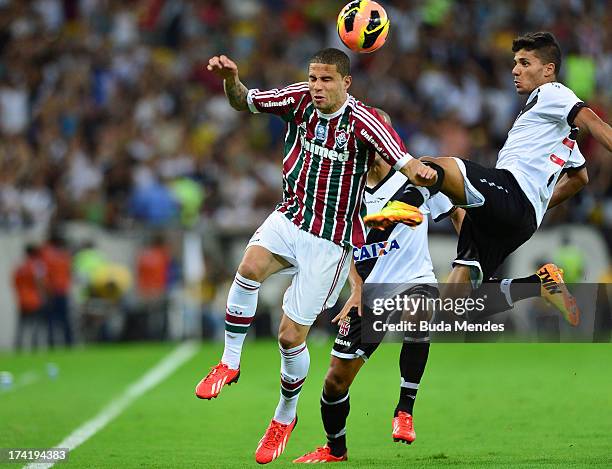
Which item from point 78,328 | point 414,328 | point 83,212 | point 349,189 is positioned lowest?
point 78,328

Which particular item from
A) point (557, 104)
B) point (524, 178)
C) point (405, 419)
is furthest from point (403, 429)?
point (557, 104)

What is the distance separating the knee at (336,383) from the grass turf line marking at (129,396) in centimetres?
196

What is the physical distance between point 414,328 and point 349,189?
1189 mm

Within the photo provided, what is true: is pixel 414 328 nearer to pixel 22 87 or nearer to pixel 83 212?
Answer: pixel 83 212

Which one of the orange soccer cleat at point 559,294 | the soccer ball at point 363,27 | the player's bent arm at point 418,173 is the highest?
the soccer ball at point 363,27

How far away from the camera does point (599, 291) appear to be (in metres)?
9.48

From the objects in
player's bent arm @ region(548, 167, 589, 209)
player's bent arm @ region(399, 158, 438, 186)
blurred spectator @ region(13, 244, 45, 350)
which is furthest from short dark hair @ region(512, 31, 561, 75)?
blurred spectator @ region(13, 244, 45, 350)

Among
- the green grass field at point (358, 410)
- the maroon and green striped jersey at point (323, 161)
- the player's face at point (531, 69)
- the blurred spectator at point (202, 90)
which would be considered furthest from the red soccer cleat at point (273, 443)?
the blurred spectator at point (202, 90)

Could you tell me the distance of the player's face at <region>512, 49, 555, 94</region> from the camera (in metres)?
8.91

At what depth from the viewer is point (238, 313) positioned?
337 inches

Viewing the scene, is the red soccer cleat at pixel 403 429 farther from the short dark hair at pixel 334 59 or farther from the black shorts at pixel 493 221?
the short dark hair at pixel 334 59

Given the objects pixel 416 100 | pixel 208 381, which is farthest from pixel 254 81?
pixel 208 381

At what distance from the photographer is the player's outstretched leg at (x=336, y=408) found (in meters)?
→ 9.03

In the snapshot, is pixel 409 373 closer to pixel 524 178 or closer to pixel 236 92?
pixel 524 178
